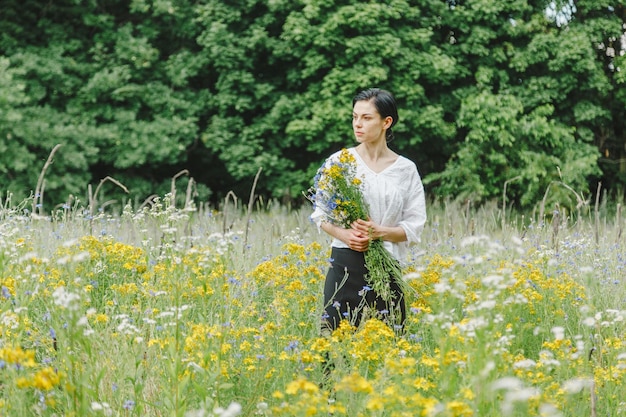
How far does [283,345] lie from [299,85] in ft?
37.9

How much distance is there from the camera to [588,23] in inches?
569

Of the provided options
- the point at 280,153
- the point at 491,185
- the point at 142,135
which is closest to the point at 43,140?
the point at 142,135

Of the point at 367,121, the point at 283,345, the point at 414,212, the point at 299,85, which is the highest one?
the point at 299,85

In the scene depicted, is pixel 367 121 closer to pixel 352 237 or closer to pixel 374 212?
pixel 374 212

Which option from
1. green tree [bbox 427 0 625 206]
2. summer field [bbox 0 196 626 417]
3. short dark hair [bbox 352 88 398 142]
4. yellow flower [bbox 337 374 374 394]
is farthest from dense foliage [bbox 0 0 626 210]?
yellow flower [bbox 337 374 374 394]

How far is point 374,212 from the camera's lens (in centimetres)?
404

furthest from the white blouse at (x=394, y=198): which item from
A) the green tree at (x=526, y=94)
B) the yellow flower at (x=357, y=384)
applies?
the green tree at (x=526, y=94)

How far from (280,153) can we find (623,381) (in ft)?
36.5

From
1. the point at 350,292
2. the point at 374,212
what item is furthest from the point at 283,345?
the point at 374,212

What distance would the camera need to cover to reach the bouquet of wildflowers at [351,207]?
12.6ft

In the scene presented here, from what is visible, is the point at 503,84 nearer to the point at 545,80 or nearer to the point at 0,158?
the point at 545,80

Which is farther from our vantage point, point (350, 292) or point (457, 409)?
point (350, 292)

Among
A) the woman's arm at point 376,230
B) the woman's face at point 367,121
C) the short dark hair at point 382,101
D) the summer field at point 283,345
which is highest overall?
the short dark hair at point 382,101

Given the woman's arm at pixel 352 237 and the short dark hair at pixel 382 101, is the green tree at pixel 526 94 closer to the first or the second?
the short dark hair at pixel 382 101
